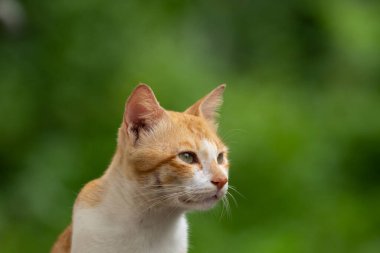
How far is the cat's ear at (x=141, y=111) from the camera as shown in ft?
8.70

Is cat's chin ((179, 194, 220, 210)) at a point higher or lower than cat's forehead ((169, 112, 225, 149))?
lower

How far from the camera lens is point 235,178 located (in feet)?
15.6

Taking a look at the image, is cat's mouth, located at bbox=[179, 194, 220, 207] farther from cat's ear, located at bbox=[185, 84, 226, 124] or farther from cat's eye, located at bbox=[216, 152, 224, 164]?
cat's ear, located at bbox=[185, 84, 226, 124]

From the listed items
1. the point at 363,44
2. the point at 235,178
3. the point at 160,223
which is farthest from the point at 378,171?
the point at 160,223

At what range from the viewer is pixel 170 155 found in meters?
2.67

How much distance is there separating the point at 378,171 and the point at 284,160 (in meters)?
0.99

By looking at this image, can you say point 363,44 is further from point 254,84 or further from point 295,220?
point 295,220

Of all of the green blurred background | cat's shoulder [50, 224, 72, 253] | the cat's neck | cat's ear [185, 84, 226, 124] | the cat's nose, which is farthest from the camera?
the green blurred background

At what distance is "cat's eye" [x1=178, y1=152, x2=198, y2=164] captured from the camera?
Answer: 2.66 m

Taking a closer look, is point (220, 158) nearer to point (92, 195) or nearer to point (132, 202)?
point (132, 202)

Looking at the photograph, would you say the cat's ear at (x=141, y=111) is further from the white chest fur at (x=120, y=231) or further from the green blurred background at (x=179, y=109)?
the green blurred background at (x=179, y=109)

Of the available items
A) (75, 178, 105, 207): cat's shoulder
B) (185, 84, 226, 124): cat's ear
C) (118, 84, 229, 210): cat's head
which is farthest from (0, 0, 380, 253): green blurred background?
(118, 84, 229, 210): cat's head

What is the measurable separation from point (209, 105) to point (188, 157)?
0.38 metres

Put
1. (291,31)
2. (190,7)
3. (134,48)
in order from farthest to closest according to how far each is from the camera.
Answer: (291,31), (190,7), (134,48)
